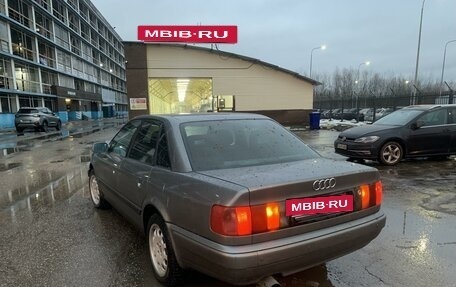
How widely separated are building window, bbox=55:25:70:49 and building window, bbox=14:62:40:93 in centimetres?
901

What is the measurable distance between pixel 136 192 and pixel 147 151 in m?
0.43

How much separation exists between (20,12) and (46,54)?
7.23 metres

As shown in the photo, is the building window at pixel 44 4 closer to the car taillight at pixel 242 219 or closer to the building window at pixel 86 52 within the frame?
the building window at pixel 86 52

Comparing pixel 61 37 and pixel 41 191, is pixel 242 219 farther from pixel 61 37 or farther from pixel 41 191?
pixel 61 37

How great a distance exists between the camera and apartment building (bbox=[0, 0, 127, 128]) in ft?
111

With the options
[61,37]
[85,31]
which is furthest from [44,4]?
[85,31]

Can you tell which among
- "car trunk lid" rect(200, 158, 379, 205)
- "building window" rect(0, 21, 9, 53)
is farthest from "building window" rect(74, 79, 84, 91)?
"car trunk lid" rect(200, 158, 379, 205)

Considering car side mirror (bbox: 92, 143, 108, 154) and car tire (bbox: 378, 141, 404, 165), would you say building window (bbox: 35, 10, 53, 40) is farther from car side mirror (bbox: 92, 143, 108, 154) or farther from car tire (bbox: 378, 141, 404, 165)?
car tire (bbox: 378, 141, 404, 165)

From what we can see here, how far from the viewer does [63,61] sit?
162 ft

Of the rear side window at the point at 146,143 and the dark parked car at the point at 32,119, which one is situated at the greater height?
the rear side window at the point at 146,143

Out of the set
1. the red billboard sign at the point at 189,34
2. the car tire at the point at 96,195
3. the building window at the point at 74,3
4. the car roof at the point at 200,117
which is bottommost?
the car tire at the point at 96,195

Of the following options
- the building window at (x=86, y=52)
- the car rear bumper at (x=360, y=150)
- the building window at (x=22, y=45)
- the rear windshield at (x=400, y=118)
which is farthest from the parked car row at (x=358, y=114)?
the building window at (x=86, y=52)

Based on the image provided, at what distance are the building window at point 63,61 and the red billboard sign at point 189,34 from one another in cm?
2938

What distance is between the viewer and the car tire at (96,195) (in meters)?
5.36
